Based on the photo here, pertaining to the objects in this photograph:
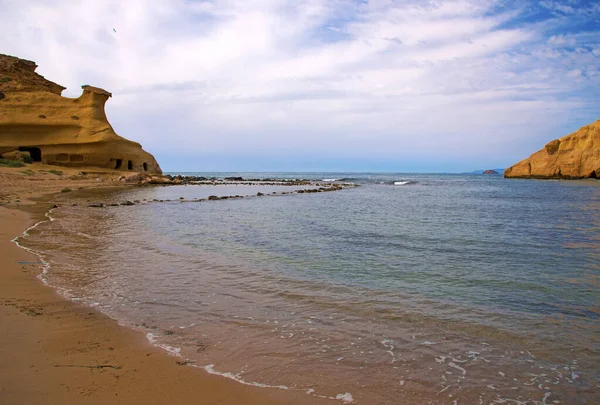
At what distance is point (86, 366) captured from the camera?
151 inches

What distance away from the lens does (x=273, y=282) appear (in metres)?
7.57

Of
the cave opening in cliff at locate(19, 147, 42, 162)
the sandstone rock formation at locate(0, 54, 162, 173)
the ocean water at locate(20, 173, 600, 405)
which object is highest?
the sandstone rock formation at locate(0, 54, 162, 173)

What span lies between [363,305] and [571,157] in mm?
74107

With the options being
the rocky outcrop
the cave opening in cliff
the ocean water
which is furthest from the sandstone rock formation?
the rocky outcrop

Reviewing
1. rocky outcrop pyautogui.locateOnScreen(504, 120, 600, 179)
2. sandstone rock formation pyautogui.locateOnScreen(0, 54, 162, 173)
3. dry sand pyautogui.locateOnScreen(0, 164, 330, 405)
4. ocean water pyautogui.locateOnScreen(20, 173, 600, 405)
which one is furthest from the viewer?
rocky outcrop pyautogui.locateOnScreen(504, 120, 600, 179)

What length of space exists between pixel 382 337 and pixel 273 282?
120 inches

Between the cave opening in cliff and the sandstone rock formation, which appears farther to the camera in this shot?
the cave opening in cliff

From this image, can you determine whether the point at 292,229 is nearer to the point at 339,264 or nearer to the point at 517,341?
the point at 339,264

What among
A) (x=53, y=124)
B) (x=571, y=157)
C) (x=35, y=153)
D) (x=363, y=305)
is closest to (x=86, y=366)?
(x=363, y=305)

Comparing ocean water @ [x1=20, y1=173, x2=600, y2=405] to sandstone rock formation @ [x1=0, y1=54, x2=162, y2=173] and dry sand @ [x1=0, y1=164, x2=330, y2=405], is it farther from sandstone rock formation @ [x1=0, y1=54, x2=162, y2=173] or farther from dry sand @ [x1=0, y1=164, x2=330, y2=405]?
sandstone rock formation @ [x1=0, y1=54, x2=162, y2=173]

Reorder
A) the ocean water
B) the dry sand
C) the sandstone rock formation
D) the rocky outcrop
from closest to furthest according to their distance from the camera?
the dry sand, the ocean water, the sandstone rock formation, the rocky outcrop

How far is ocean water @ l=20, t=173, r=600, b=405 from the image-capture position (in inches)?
157

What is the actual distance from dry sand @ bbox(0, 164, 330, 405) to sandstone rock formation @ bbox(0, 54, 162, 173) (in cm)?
4368

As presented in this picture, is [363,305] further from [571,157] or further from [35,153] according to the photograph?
[571,157]
